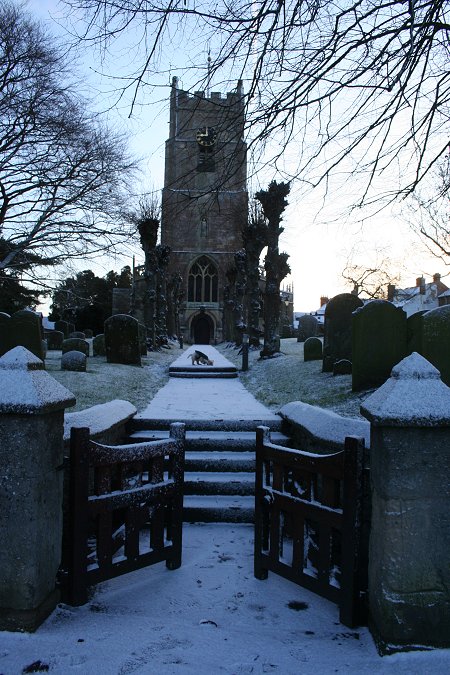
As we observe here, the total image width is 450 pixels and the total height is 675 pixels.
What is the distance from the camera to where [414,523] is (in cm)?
241

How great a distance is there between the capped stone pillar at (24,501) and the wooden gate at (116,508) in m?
0.16

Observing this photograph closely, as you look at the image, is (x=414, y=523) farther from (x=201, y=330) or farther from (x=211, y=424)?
(x=201, y=330)

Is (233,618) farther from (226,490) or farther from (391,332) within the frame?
(391,332)

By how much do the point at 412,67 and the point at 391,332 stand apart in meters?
5.10

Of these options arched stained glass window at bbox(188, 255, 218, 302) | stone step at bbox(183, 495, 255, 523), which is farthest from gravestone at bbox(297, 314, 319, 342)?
arched stained glass window at bbox(188, 255, 218, 302)

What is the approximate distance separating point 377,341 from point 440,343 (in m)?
1.49

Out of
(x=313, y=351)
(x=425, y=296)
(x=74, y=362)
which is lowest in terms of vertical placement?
(x=74, y=362)

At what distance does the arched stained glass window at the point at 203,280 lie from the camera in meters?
51.1

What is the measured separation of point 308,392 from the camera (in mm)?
9203

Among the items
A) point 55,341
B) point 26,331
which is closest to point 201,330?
point 55,341

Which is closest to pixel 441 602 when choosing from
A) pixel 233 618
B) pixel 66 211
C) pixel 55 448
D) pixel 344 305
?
Result: pixel 233 618

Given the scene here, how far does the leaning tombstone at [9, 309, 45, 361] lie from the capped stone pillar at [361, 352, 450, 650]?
9.17 meters

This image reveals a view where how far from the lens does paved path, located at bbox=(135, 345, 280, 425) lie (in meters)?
5.96

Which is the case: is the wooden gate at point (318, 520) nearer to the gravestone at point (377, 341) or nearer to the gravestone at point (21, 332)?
the gravestone at point (377, 341)
